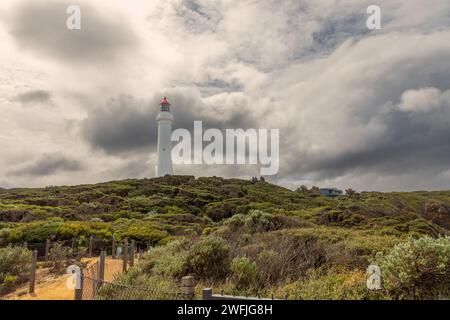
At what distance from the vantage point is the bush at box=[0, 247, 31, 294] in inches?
630

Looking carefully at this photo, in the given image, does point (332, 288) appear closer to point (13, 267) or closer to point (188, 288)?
point (188, 288)

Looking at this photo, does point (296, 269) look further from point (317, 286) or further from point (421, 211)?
point (421, 211)

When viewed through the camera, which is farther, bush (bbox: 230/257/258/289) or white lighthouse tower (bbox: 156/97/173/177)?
white lighthouse tower (bbox: 156/97/173/177)

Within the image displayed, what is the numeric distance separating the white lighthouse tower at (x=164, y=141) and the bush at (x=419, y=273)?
2536 inches

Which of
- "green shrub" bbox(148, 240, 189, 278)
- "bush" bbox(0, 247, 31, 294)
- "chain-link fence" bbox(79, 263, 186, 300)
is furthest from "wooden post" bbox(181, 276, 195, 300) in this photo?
"bush" bbox(0, 247, 31, 294)

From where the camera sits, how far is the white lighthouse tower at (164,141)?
235 feet

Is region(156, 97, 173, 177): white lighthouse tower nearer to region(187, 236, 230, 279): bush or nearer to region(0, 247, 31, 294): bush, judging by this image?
region(0, 247, 31, 294): bush

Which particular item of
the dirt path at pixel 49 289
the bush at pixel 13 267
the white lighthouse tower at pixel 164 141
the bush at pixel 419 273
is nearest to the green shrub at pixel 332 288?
the bush at pixel 419 273

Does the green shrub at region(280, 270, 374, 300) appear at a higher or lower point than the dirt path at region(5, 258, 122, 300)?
higher

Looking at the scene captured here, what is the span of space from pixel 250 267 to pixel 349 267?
10.7ft

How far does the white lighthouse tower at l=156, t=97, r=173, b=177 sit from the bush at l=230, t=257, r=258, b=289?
61461 millimetres

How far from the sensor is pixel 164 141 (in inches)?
2840
